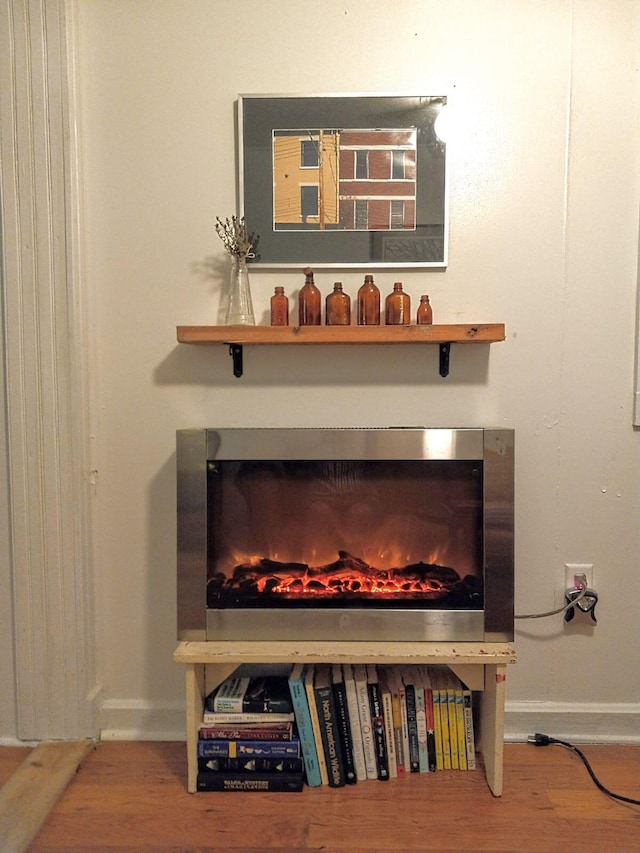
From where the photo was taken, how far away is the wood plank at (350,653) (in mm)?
1465

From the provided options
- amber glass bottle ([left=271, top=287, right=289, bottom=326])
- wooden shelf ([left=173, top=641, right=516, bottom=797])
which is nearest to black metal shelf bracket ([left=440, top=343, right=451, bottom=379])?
amber glass bottle ([left=271, top=287, right=289, bottom=326])

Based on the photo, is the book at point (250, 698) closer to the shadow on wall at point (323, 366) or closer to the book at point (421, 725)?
the book at point (421, 725)

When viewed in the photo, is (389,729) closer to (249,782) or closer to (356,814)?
(356,814)

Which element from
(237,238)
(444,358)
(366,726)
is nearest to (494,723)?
(366,726)

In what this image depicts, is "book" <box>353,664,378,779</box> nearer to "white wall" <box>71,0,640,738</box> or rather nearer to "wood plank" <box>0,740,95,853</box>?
"white wall" <box>71,0,640,738</box>

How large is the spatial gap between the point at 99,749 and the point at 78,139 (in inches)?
71.9

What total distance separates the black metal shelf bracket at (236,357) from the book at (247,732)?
992 millimetres

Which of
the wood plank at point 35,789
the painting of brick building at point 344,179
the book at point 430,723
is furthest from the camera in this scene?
the painting of brick building at point 344,179

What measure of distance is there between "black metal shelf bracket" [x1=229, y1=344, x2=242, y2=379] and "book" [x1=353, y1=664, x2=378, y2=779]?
3.09 ft

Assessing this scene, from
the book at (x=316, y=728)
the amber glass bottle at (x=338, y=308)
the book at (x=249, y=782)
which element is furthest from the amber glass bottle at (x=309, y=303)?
the book at (x=249, y=782)

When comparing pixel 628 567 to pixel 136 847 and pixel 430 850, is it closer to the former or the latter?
pixel 430 850

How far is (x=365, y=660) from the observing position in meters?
1.47

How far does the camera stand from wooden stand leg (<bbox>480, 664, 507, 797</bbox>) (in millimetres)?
1477

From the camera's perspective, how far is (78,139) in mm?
1678
